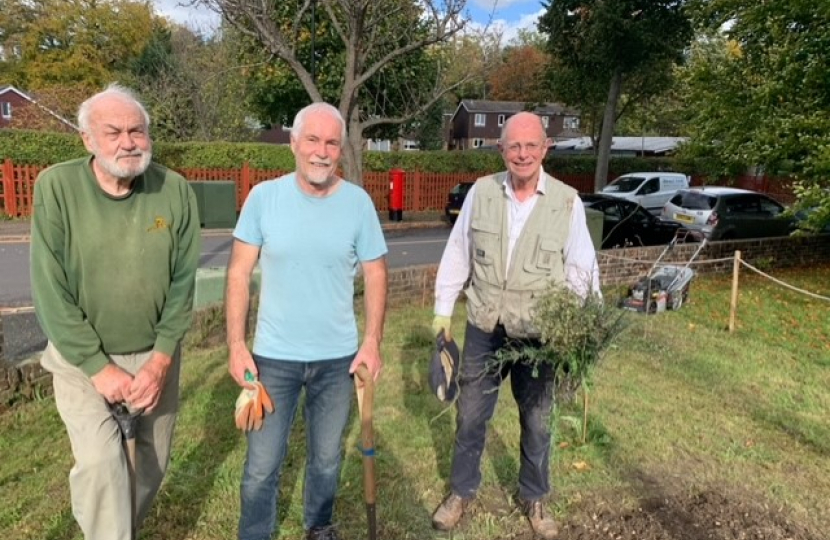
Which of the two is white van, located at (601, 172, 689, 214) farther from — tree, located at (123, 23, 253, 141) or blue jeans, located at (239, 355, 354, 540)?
blue jeans, located at (239, 355, 354, 540)

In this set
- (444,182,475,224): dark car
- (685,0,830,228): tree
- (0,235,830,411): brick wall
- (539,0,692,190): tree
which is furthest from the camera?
(539,0,692,190): tree

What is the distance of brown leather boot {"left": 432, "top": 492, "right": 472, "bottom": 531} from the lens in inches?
129

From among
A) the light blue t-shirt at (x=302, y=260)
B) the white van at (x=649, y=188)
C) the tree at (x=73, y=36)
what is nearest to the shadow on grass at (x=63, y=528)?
the light blue t-shirt at (x=302, y=260)

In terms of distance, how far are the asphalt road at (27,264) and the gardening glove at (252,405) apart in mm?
2927

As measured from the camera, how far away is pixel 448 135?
70750 millimetres

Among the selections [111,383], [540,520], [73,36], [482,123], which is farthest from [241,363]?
[482,123]

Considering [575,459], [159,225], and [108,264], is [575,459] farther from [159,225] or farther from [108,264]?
[108,264]

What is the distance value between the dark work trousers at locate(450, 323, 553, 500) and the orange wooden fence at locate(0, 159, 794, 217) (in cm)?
1409

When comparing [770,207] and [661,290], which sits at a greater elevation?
[770,207]

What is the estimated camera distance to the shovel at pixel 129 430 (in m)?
2.51

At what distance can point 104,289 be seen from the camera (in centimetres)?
245

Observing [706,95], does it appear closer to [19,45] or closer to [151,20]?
[151,20]

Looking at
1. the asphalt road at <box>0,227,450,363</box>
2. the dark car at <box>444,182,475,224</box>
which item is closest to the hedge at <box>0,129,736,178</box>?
the dark car at <box>444,182,475,224</box>

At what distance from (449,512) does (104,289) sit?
6.61 feet
